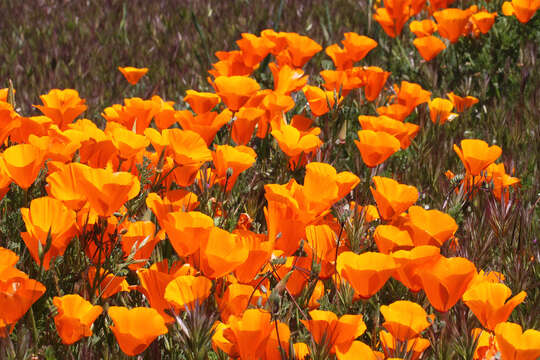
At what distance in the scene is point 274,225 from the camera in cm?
152

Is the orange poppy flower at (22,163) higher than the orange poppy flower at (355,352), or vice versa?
the orange poppy flower at (22,163)

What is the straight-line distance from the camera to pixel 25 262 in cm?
168

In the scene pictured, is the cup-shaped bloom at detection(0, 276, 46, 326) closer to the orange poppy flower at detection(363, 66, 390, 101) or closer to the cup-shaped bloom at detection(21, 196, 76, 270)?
the cup-shaped bloom at detection(21, 196, 76, 270)

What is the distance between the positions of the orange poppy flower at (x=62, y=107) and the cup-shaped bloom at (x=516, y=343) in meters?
1.49

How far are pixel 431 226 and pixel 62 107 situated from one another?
1.27 metres

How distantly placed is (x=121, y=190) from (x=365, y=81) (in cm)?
149

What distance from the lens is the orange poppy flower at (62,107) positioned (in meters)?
2.15

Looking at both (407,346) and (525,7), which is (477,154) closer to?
(407,346)

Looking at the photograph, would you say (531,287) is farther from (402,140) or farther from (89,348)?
(89,348)

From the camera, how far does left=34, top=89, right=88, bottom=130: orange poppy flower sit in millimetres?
2148

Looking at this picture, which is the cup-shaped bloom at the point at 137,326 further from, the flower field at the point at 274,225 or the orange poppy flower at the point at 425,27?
the orange poppy flower at the point at 425,27

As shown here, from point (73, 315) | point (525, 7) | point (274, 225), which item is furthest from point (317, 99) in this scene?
point (525, 7)

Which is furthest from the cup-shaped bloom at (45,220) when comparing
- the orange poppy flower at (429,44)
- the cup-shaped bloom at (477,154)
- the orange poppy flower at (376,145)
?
the orange poppy flower at (429,44)

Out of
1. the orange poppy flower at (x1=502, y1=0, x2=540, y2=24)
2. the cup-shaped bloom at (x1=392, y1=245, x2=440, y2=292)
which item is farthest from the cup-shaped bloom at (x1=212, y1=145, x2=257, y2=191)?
the orange poppy flower at (x1=502, y1=0, x2=540, y2=24)
